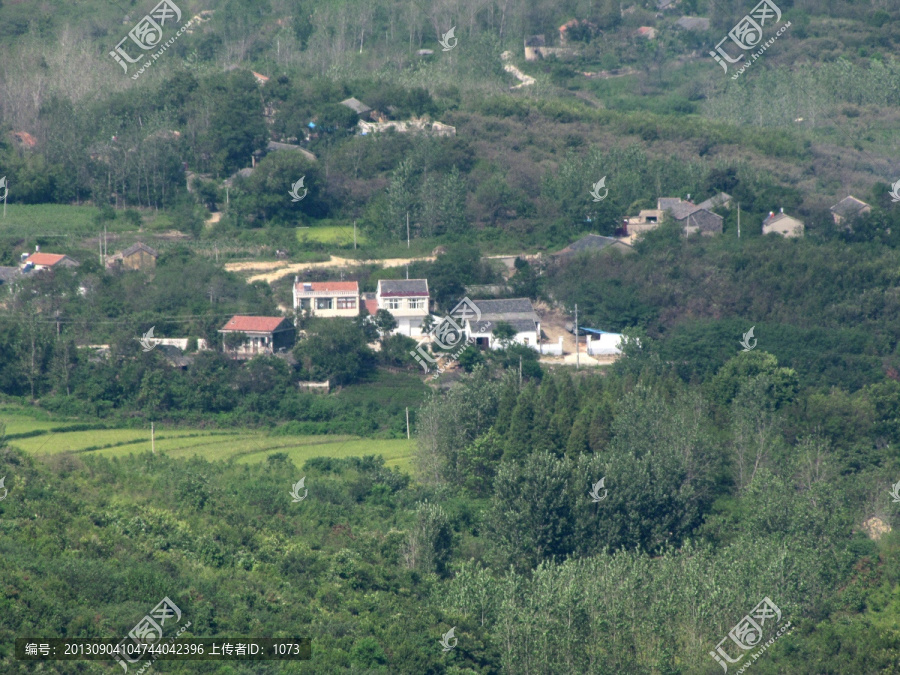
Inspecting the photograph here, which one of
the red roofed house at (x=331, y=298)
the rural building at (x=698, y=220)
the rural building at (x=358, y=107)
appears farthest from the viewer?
the rural building at (x=358, y=107)

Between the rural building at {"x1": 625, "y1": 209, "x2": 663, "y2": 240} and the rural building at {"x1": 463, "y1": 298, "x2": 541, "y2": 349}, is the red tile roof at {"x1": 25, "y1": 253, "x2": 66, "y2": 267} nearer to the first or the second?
the rural building at {"x1": 463, "y1": 298, "x2": 541, "y2": 349}

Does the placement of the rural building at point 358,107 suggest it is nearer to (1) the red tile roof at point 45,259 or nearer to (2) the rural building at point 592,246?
(2) the rural building at point 592,246

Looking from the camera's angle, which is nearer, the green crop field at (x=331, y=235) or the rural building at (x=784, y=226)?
the green crop field at (x=331, y=235)

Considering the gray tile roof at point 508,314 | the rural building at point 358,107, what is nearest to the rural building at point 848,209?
the gray tile roof at point 508,314

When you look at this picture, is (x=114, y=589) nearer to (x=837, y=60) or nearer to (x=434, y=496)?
(x=434, y=496)

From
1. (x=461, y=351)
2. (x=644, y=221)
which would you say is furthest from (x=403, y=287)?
(x=644, y=221)

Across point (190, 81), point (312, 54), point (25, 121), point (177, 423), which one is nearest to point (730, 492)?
point (177, 423)
